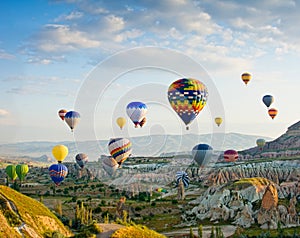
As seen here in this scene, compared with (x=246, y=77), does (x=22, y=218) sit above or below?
below

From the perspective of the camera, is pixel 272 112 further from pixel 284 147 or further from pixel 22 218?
pixel 22 218

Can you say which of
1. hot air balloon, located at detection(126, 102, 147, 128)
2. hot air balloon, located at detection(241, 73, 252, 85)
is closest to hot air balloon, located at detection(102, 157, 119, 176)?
hot air balloon, located at detection(126, 102, 147, 128)

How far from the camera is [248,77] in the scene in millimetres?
80875

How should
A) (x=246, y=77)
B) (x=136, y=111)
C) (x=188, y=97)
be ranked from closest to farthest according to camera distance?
(x=188, y=97) < (x=136, y=111) < (x=246, y=77)

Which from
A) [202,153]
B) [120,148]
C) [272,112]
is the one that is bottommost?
[202,153]

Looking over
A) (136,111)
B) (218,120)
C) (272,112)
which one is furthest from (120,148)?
(218,120)

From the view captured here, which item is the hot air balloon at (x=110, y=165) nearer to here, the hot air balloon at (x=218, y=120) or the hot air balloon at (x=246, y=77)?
the hot air balloon at (x=218, y=120)

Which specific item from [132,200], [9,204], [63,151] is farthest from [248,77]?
[9,204]

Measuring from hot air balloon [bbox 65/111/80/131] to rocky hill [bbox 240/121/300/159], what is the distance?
5453 cm

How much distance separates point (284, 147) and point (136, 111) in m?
66.4

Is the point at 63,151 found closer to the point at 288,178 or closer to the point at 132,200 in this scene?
the point at 132,200

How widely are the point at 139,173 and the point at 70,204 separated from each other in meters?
43.8

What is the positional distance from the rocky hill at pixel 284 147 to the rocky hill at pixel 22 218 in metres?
88.8

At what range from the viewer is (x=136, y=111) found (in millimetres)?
71125
